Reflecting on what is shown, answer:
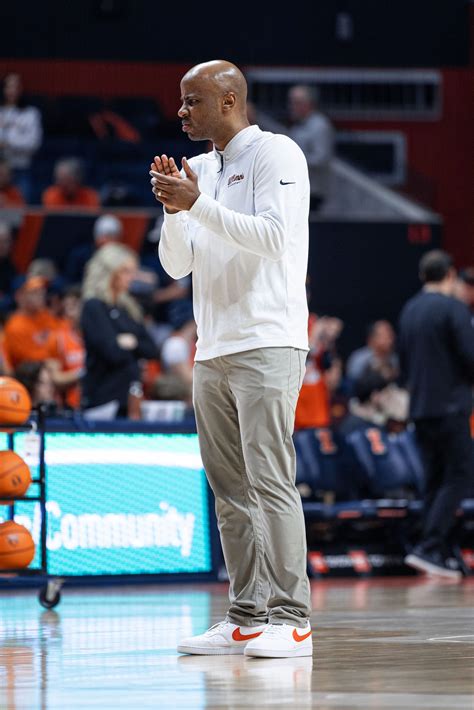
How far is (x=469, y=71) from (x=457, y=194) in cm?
194

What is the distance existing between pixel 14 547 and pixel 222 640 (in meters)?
1.94

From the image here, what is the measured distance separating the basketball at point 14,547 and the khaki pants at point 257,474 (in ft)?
6.12

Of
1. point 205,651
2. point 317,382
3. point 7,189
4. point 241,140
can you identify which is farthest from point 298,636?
point 7,189

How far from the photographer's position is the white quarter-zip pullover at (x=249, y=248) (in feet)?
15.3

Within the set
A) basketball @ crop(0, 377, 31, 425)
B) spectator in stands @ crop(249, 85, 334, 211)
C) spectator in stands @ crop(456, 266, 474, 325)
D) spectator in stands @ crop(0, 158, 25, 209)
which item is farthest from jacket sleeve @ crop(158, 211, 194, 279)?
spectator in stands @ crop(249, 85, 334, 211)

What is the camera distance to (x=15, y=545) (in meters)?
6.56

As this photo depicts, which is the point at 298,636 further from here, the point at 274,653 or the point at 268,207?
the point at 268,207

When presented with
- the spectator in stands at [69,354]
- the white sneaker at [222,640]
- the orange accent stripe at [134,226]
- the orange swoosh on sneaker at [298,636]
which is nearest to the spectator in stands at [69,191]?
the orange accent stripe at [134,226]

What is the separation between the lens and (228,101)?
4.87m

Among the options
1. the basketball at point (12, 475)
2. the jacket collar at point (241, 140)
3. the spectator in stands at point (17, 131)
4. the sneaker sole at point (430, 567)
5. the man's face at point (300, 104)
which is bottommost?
the sneaker sole at point (430, 567)

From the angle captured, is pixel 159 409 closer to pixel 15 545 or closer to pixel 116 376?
pixel 116 376

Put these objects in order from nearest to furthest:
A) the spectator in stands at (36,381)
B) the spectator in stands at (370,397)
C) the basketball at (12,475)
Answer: the basketball at (12,475) < the spectator in stands at (36,381) < the spectator in stands at (370,397)

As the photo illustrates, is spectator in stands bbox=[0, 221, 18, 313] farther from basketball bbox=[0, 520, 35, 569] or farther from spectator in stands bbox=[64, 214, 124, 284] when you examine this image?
basketball bbox=[0, 520, 35, 569]

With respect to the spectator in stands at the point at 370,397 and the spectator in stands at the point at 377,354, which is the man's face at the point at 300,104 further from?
the spectator in stands at the point at 370,397
